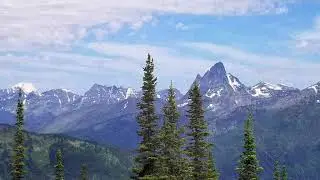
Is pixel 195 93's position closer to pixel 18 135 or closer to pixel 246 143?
pixel 246 143

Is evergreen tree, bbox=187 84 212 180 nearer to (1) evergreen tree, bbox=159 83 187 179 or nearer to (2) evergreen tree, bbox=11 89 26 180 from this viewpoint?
(1) evergreen tree, bbox=159 83 187 179

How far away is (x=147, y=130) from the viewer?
173ft

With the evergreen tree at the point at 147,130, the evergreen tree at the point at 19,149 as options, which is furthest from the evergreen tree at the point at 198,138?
the evergreen tree at the point at 19,149

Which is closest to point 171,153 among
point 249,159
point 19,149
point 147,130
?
point 147,130

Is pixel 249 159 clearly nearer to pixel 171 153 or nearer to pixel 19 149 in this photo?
pixel 171 153

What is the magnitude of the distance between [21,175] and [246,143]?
39.7 meters

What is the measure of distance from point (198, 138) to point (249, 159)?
7723 mm

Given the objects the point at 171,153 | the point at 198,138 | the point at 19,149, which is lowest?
the point at 171,153

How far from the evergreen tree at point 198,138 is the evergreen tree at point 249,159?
5.16m

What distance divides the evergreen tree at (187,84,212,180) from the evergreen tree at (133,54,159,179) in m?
4.08

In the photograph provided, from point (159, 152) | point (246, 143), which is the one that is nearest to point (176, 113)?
point (159, 152)

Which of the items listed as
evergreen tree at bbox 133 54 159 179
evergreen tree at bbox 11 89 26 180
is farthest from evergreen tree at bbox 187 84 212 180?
evergreen tree at bbox 11 89 26 180

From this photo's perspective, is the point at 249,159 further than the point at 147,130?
Yes

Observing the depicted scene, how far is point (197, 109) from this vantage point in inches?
2195
